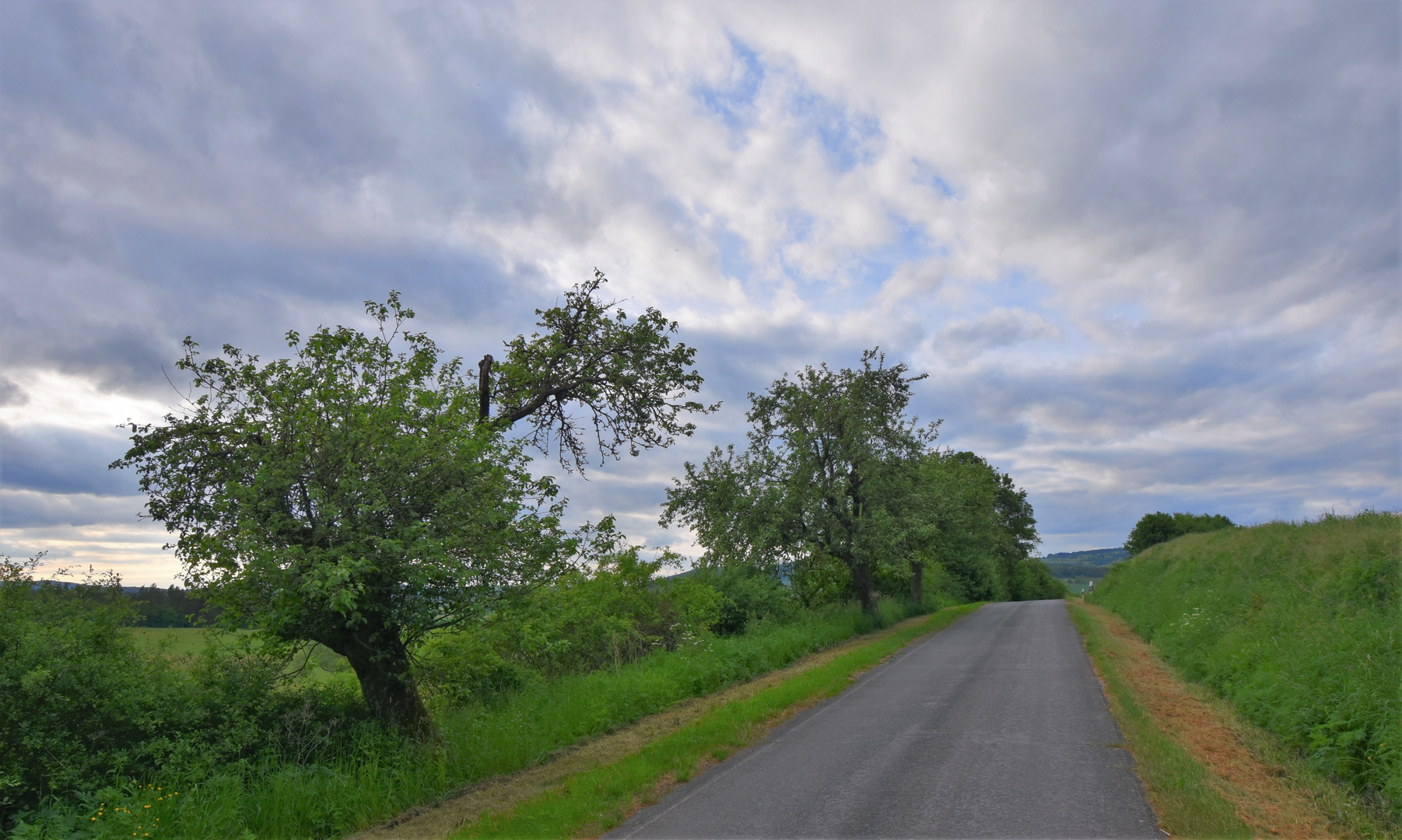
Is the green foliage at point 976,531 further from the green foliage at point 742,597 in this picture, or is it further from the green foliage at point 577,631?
the green foliage at point 577,631

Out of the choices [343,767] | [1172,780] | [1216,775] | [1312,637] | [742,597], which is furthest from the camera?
[742,597]

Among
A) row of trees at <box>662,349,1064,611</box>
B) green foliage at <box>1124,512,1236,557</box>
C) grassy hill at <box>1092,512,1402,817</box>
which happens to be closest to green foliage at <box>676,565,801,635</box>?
row of trees at <box>662,349,1064,611</box>

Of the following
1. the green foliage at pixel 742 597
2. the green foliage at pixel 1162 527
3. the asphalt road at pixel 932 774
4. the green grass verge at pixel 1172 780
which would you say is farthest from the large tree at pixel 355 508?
the green foliage at pixel 1162 527

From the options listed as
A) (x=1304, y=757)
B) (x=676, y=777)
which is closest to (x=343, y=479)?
(x=676, y=777)

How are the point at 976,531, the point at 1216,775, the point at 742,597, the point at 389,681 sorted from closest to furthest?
the point at 1216,775 < the point at 389,681 < the point at 742,597 < the point at 976,531

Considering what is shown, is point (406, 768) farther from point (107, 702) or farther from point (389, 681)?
point (107, 702)

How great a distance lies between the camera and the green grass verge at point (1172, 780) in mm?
6320

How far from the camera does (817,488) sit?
85.3 ft

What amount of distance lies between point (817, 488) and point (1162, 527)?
80.7 meters

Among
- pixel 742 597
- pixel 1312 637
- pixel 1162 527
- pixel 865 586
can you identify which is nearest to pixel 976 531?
pixel 865 586

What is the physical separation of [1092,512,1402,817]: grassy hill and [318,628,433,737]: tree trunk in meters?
11.7

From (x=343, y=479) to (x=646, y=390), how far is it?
9.26 m

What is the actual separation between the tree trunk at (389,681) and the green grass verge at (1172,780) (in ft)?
30.5

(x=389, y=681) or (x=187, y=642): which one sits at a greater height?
(x=187, y=642)
